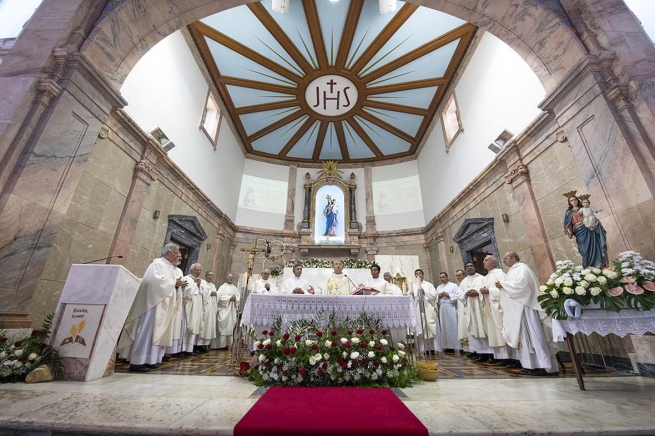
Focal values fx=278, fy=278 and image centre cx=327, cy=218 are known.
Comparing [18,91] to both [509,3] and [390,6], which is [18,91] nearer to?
[509,3]

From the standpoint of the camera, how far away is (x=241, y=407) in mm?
2137

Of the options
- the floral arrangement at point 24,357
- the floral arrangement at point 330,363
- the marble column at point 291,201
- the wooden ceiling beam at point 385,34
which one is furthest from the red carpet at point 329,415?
the marble column at point 291,201

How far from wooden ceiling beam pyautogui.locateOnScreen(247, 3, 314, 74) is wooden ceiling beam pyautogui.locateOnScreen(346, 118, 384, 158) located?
3.13m

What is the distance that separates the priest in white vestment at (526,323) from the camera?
3.93 m

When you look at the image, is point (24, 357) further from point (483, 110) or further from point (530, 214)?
point (483, 110)

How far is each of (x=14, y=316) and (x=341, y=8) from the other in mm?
9754

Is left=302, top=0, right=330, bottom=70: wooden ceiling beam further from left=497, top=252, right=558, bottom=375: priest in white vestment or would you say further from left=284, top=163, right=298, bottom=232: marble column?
left=497, top=252, right=558, bottom=375: priest in white vestment

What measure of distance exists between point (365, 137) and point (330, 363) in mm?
11561

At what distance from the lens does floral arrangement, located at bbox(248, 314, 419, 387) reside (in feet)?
9.71

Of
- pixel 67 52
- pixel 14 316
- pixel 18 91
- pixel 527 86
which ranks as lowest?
pixel 14 316

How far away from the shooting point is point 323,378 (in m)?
3.00

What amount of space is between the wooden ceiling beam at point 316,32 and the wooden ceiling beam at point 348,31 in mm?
495

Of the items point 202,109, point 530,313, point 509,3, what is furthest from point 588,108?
point 202,109

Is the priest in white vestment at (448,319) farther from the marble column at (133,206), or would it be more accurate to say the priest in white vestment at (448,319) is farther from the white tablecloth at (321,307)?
the marble column at (133,206)
